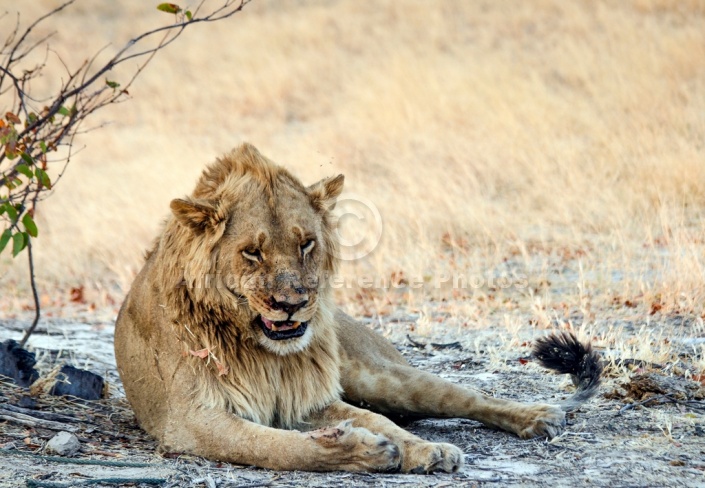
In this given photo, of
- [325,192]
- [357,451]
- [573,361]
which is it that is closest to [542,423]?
[573,361]

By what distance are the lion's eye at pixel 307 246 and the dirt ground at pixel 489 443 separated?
0.96m

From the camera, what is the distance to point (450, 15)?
66.8 ft

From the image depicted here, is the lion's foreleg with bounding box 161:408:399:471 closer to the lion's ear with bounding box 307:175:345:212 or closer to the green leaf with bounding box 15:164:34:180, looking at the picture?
the lion's ear with bounding box 307:175:345:212

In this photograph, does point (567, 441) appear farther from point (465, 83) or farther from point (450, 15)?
point (450, 15)

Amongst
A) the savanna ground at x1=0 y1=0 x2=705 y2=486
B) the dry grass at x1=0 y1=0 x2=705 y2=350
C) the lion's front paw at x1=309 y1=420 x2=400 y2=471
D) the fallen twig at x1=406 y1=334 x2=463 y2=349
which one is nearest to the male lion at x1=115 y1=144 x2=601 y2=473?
the lion's front paw at x1=309 y1=420 x2=400 y2=471

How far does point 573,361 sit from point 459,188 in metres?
7.18

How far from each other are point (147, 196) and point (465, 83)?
604cm

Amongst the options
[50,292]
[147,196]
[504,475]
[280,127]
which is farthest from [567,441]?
[280,127]

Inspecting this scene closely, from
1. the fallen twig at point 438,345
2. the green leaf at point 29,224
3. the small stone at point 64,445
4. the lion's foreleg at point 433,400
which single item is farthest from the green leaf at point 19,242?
the fallen twig at point 438,345

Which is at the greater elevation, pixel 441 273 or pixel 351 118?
pixel 351 118

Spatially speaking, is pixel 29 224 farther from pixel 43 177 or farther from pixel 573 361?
pixel 573 361

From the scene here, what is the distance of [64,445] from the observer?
4043 millimetres

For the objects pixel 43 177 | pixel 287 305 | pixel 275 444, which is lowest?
pixel 275 444

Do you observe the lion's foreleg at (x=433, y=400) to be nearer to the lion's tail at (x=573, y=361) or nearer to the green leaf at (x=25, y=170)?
the lion's tail at (x=573, y=361)
